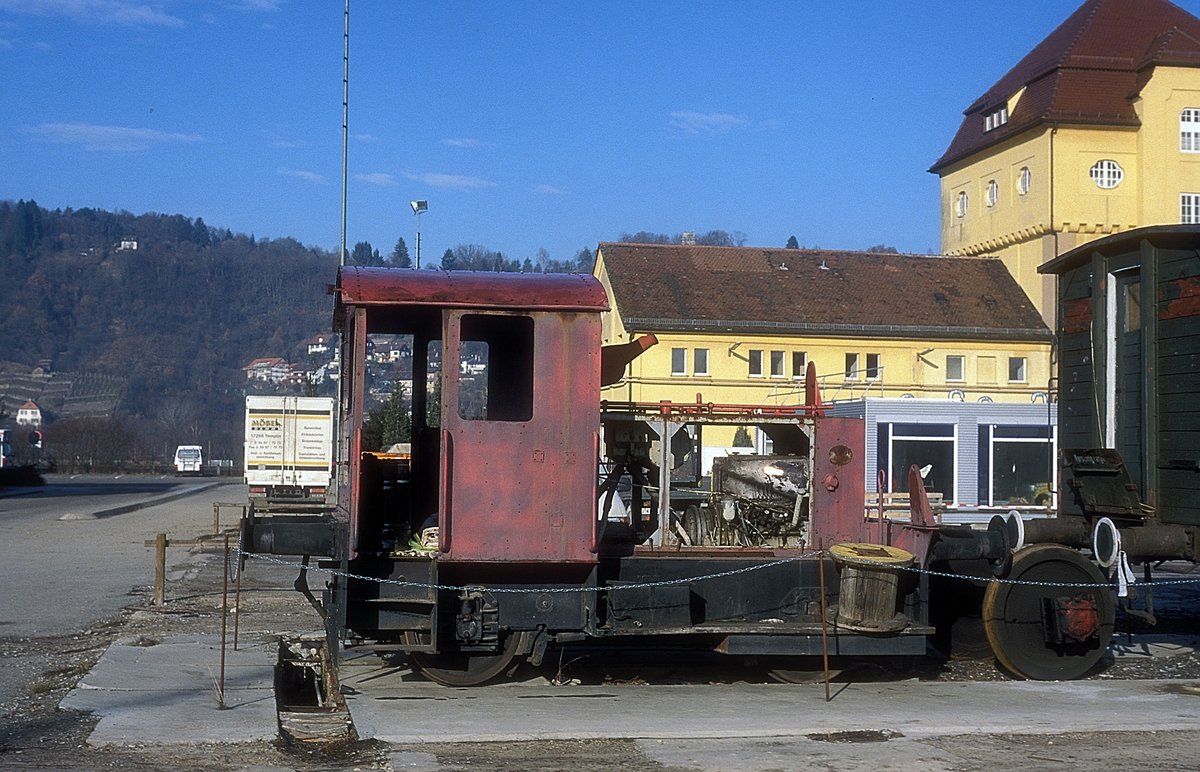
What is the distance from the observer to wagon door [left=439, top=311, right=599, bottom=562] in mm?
9977

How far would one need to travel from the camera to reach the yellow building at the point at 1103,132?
2019 inches

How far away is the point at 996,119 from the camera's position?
56.7 meters

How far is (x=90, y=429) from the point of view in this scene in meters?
101

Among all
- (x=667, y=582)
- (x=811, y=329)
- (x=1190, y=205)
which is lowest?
(x=667, y=582)

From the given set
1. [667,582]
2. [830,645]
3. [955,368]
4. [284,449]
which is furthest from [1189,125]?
[667,582]

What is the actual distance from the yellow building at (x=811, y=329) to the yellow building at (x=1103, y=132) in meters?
2.98

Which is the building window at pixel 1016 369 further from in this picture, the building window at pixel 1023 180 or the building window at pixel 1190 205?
the building window at pixel 1190 205

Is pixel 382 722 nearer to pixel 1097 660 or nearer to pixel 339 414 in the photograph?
pixel 339 414

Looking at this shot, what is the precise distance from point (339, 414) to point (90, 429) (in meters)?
97.1

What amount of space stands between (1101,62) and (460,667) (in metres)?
49.2

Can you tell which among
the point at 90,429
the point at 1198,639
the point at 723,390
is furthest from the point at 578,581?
the point at 90,429

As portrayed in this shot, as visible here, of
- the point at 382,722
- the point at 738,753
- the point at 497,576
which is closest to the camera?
the point at 738,753

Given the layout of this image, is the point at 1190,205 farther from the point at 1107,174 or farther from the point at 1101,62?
the point at 1101,62

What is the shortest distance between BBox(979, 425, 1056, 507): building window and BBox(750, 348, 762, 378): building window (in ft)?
55.9
